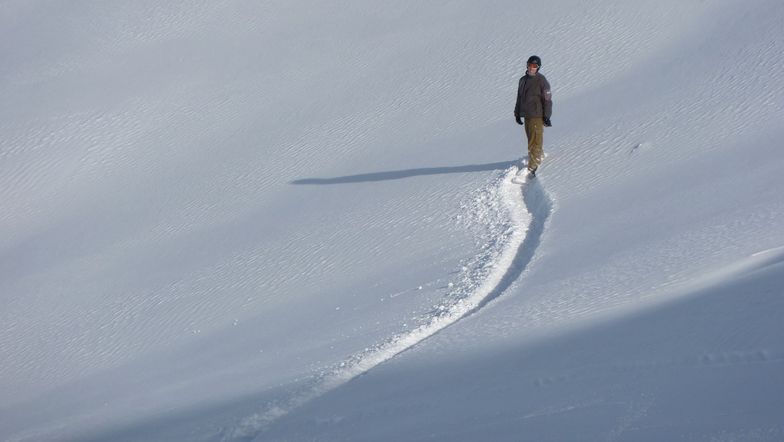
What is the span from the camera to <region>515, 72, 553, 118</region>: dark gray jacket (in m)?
10.9

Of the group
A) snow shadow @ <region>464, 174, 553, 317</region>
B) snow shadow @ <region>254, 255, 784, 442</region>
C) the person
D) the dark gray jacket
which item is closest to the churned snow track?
snow shadow @ <region>464, 174, 553, 317</region>

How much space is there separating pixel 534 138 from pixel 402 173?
227 centimetres

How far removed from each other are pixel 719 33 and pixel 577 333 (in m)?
9.38

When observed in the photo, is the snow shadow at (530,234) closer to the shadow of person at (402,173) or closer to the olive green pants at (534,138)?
the olive green pants at (534,138)

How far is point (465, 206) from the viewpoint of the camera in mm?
10805

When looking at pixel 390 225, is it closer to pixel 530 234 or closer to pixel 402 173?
pixel 402 173

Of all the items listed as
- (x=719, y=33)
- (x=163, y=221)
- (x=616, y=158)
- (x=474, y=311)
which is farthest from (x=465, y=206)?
(x=719, y=33)

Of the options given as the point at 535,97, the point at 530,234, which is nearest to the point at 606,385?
the point at 530,234

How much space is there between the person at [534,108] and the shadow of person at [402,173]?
61 cm

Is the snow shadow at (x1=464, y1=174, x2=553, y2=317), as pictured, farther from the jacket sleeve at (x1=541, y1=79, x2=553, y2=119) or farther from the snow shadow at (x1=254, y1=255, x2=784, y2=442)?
the snow shadow at (x1=254, y1=255, x2=784, y2=442)

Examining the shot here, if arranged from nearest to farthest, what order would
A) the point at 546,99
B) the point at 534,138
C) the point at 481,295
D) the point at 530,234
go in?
the point at 481,295 → the point at 530,234 → the point at 546,99 → the point at 534,138

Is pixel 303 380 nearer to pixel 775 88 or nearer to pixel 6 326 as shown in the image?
pixel 6 326

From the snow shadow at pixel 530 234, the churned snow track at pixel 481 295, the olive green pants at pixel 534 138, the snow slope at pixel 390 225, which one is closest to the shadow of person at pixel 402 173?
the snow slope at pixel 390 225

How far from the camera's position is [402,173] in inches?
494
